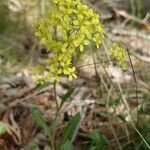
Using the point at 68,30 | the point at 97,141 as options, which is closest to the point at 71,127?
the point at 97,141

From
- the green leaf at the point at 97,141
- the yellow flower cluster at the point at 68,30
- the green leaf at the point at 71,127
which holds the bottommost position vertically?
the green leaf at the point at 97,141

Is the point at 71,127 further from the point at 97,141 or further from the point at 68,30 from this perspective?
the point at 68,30

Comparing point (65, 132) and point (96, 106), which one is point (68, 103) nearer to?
point (96, 106)

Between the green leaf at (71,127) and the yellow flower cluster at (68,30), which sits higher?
the yellow flower cluster at (68,30)

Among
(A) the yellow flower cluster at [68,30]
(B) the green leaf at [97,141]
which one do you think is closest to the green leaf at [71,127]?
(B) the green leaf at [97,141]

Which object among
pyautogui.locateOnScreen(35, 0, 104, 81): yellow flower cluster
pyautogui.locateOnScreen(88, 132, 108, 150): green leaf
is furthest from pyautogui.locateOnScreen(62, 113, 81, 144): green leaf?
pyautogui.locateOnScreen(35, 0, 104, 81): yellow flower cluster

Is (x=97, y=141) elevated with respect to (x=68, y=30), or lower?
lower

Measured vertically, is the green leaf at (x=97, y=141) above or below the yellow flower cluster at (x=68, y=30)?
below

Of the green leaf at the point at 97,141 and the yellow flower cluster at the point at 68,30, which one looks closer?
the yellow flower cluster at the point at 68,30

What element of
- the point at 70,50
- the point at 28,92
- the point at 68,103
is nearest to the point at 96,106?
the point at 68,103

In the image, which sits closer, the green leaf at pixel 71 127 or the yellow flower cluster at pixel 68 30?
the yellow flower cluster at pixel 68 30

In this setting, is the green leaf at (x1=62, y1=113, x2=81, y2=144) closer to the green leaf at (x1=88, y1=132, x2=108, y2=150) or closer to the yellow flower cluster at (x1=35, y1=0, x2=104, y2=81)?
the green leaf at (x1=88, y1=132, x2=108, y2=150)

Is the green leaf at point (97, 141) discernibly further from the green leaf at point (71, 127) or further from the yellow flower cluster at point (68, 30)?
the yellow flower cluster at point (68, 30)
